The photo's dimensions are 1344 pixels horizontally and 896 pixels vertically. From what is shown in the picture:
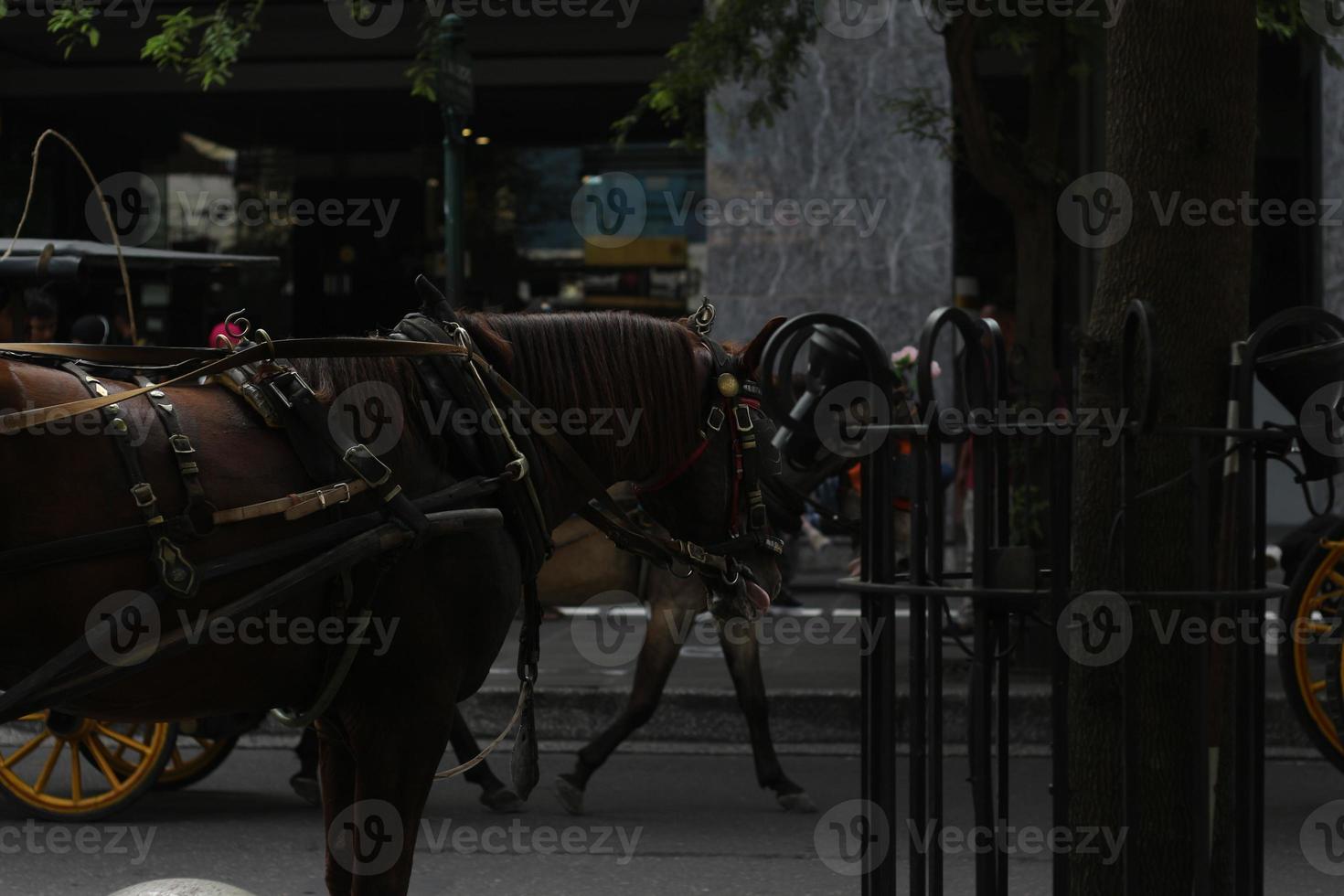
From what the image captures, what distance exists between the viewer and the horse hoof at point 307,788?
23.5 ft

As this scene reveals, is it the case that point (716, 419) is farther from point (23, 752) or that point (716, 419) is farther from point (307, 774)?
point (23, 752)

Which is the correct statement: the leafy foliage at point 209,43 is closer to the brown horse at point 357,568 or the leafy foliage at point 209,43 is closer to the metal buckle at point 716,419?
the brown horse at point 357,568

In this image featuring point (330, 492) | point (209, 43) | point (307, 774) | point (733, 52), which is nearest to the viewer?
point (330, 492)

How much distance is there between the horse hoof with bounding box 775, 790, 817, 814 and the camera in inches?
280

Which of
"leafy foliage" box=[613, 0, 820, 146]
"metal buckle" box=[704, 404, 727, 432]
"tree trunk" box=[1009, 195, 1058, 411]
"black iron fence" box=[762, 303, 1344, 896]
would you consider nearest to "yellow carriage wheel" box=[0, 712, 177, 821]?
"metal buckle" box=[704, 404, 727, 432]

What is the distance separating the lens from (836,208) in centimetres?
1370

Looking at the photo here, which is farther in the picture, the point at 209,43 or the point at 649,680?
the point at 209,43

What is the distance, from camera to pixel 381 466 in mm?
3918

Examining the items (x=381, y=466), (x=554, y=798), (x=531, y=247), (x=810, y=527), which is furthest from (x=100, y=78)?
(x=381, y=466)

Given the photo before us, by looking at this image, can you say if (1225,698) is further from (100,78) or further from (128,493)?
(100,78)

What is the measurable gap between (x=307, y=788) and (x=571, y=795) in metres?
1.16

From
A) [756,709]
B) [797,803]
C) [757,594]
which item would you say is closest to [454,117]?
[756,709]

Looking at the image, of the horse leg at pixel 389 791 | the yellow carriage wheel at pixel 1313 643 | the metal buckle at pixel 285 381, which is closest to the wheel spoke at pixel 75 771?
the horse leg at pixel 389 791

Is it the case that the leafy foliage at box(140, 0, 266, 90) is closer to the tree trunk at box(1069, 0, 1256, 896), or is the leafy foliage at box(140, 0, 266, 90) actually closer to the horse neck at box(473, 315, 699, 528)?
the horse neck at box(473, 315, 699, 528)
